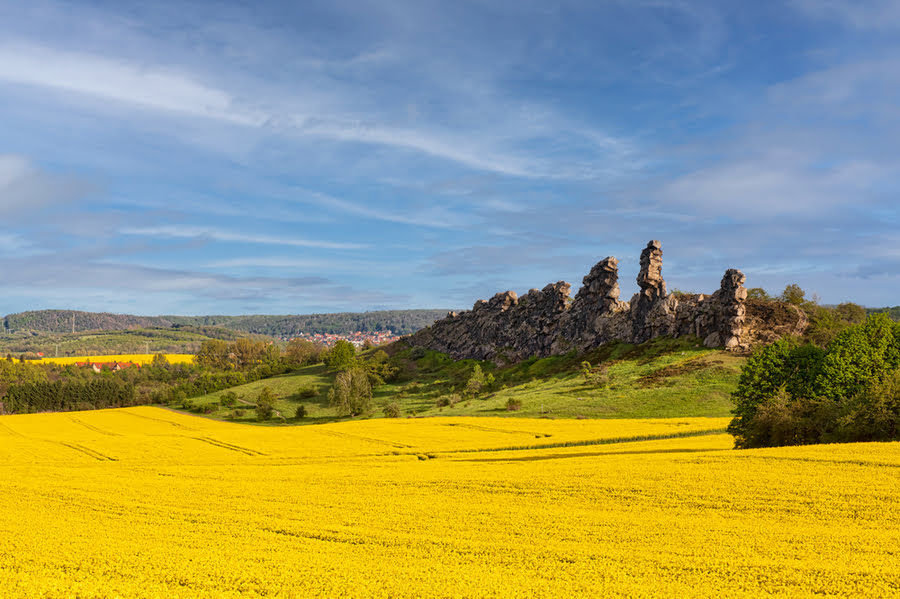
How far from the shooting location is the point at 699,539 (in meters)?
20.5

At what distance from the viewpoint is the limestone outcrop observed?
105625 millimetres

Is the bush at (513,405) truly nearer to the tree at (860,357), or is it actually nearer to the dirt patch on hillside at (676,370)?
the dirt patch on hillside at (676,370)

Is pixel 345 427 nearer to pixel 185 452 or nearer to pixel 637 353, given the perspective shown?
pixel 185 452

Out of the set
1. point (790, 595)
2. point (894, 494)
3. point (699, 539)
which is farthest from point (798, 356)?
point (790, 595)

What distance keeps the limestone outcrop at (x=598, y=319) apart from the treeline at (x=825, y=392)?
46145 mm

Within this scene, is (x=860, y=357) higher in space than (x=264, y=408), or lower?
higher

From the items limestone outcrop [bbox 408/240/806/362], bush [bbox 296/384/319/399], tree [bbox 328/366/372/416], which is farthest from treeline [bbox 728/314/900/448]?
bush [bbox 296/384/319/399]

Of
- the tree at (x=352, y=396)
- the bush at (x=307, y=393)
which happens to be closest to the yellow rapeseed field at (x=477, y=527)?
the tree at (x=352, y=396)

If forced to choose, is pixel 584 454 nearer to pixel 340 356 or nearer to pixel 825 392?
pixel 825 392

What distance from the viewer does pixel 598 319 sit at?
13550 cm

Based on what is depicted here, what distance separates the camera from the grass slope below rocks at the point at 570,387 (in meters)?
81.8

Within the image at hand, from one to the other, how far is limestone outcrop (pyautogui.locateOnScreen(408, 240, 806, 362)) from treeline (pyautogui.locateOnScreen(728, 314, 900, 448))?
4614cm

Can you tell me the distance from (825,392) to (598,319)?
84245mm

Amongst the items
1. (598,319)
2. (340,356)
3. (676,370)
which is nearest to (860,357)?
(676,370)
